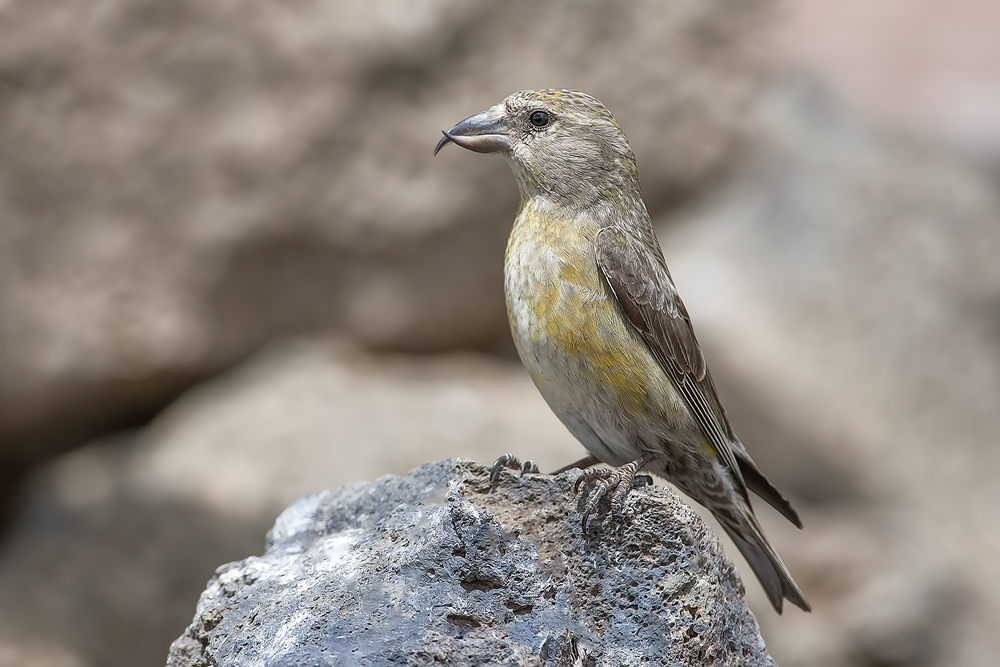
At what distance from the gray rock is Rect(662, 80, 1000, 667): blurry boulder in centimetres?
413

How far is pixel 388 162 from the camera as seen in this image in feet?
22.7

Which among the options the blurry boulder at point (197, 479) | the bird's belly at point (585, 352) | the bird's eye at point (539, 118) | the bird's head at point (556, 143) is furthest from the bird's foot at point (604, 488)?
the blurry boulder at point (197, 479)

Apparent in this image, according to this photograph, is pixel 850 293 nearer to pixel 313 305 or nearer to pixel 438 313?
pixel 438 313

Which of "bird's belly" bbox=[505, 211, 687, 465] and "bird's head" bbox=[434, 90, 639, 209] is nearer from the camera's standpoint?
"bird's belly" bbox=[505, 211, 687, 465]

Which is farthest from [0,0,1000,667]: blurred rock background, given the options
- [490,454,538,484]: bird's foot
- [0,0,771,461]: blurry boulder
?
[490,454,538,484]: bird's foot

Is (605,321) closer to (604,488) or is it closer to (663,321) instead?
(663,321)

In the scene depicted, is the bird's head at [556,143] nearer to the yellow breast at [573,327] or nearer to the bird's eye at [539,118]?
the bird's eye at [539,118]

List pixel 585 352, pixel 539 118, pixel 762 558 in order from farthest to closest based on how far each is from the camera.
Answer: pixel 539 118, pixel 762 558, pixel 585 352

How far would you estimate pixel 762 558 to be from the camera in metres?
4.11

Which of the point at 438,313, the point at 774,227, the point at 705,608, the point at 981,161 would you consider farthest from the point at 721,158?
the point at 705,608

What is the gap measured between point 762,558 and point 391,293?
377cm

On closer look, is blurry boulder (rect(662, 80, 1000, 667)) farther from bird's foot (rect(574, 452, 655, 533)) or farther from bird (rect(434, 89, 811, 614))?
bird's foot (rect(574, 452, 655, 533))

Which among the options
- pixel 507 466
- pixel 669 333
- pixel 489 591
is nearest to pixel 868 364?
pixel 669 333

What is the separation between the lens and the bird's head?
4.15 meters
